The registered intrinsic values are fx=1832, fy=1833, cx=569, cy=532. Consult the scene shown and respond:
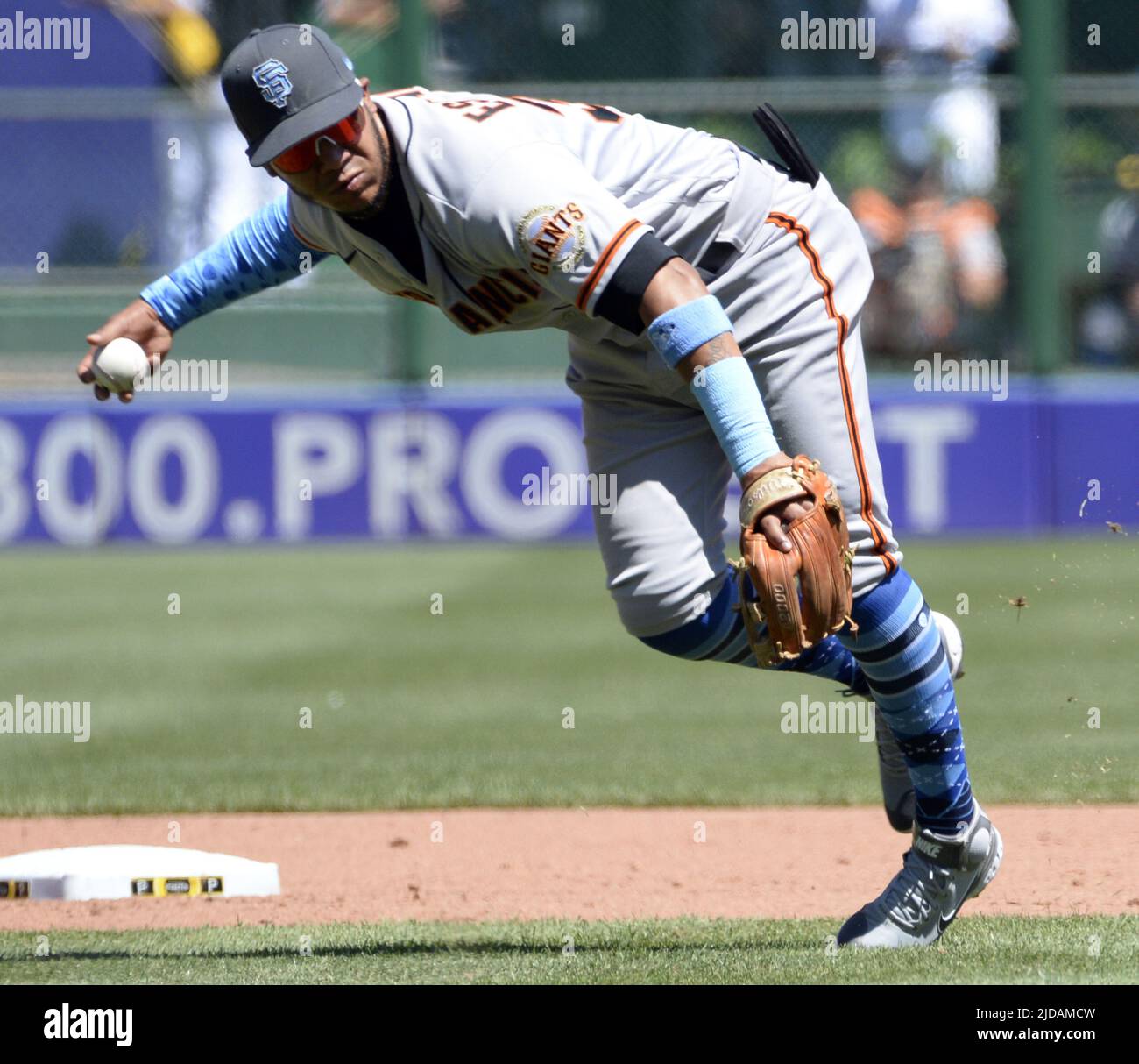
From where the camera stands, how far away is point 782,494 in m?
3.01

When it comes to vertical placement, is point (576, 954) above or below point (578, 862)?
below

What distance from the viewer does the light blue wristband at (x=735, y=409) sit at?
9.86 feet

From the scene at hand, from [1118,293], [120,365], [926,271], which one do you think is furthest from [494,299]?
[1118,293]

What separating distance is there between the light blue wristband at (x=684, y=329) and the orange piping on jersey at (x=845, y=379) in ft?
2.04

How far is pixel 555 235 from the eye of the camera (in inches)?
119

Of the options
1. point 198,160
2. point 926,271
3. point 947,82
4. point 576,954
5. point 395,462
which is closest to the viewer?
point 576,954

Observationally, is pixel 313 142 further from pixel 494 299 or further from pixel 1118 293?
pixel 1118 293

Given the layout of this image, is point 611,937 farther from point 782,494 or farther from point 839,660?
point 782,494

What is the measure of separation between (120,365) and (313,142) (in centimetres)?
79

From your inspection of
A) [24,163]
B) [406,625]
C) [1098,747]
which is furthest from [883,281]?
[1098,747]

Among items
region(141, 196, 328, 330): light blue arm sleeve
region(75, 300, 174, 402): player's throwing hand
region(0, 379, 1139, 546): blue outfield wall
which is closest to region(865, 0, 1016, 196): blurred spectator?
region(0, 379, 1139, 546): blue outfield wall

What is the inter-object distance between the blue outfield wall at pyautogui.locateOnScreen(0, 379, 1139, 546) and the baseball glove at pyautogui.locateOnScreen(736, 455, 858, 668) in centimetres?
889

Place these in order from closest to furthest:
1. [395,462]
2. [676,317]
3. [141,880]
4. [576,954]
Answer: [676,317]
[576,954]
[141,880]
[395,462]

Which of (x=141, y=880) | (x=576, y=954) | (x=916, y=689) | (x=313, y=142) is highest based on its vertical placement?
(x=313, y=142)
